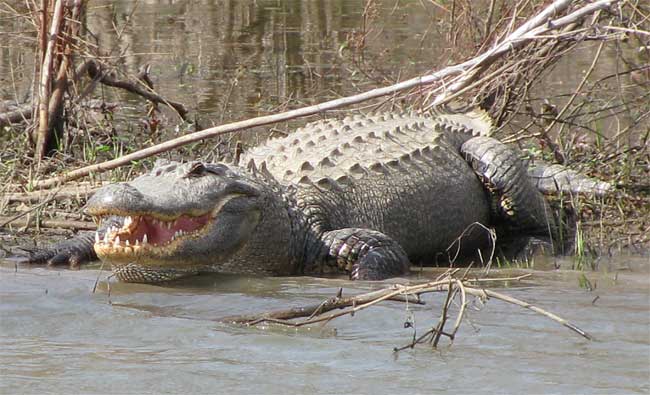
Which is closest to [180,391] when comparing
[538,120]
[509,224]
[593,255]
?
[593,255]

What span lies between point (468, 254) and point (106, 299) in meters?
2.72

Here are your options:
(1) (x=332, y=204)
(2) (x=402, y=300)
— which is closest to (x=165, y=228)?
(1) (x=332, y=204)

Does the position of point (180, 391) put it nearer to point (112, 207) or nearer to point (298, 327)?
point (298, 327)

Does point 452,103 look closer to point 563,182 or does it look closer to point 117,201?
point 563,182

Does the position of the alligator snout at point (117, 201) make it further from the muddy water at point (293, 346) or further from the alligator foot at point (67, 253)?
the alligator foot at point (67, 253)

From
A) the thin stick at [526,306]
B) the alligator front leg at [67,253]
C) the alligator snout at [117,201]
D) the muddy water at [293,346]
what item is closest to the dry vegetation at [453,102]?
the alligator front leg at [67,253]

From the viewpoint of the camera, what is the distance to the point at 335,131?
7.57m

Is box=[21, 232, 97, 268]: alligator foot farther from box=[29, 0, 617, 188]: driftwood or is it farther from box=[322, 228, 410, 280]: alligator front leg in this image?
box=[322, 228, 410, 280]: alligator front leg

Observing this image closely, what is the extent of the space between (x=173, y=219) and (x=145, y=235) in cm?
16

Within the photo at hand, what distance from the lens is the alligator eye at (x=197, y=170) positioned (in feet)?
19.9

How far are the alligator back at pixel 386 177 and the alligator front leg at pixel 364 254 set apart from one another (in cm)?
18

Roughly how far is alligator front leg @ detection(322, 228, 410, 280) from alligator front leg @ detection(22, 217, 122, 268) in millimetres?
1293

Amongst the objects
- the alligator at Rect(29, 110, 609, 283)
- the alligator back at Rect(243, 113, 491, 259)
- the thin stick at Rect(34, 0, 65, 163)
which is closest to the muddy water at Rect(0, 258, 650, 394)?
the alligator at Rect(29, 110, 609, 283)

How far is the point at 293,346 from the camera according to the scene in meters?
4.37
